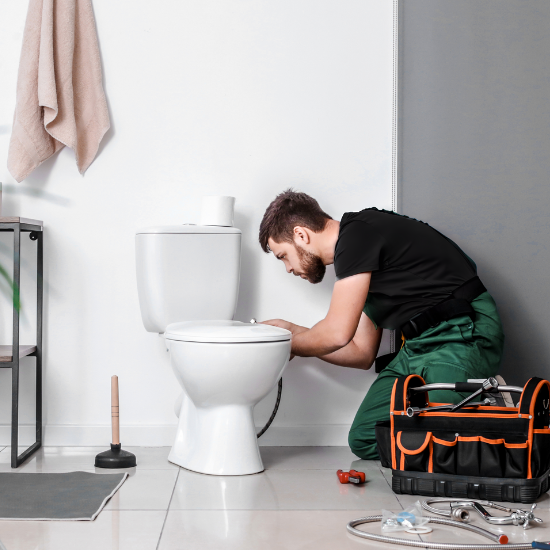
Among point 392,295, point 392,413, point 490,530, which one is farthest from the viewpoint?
point 392,295

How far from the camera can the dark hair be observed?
201 cm

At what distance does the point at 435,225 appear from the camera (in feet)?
7.39

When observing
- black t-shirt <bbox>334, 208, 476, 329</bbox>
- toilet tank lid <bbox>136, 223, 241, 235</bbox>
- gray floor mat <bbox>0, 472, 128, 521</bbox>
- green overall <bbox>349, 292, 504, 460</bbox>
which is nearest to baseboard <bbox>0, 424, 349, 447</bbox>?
gray floor mat <bbox>0, 472, 128, 521</bbox>

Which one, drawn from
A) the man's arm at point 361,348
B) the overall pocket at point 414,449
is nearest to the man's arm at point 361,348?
the man's arm at point 361,348

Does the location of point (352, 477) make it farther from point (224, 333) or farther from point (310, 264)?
point (310, 264)

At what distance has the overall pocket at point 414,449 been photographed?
1.64 m

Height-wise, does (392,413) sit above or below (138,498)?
above

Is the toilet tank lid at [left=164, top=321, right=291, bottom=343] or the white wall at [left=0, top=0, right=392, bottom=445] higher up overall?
the white wall at [left=0, top=0, right=392, bottom=445]

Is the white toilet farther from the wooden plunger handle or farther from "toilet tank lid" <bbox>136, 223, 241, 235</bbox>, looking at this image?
the wooden plunger handle

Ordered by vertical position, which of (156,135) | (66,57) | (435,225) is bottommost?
(435,225)

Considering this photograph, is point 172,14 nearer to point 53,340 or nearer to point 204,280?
point 204,280

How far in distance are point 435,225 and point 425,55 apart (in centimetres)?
59

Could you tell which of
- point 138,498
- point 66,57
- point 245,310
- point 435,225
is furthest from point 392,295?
point 66,57

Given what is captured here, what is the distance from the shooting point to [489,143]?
1922 millimetres
